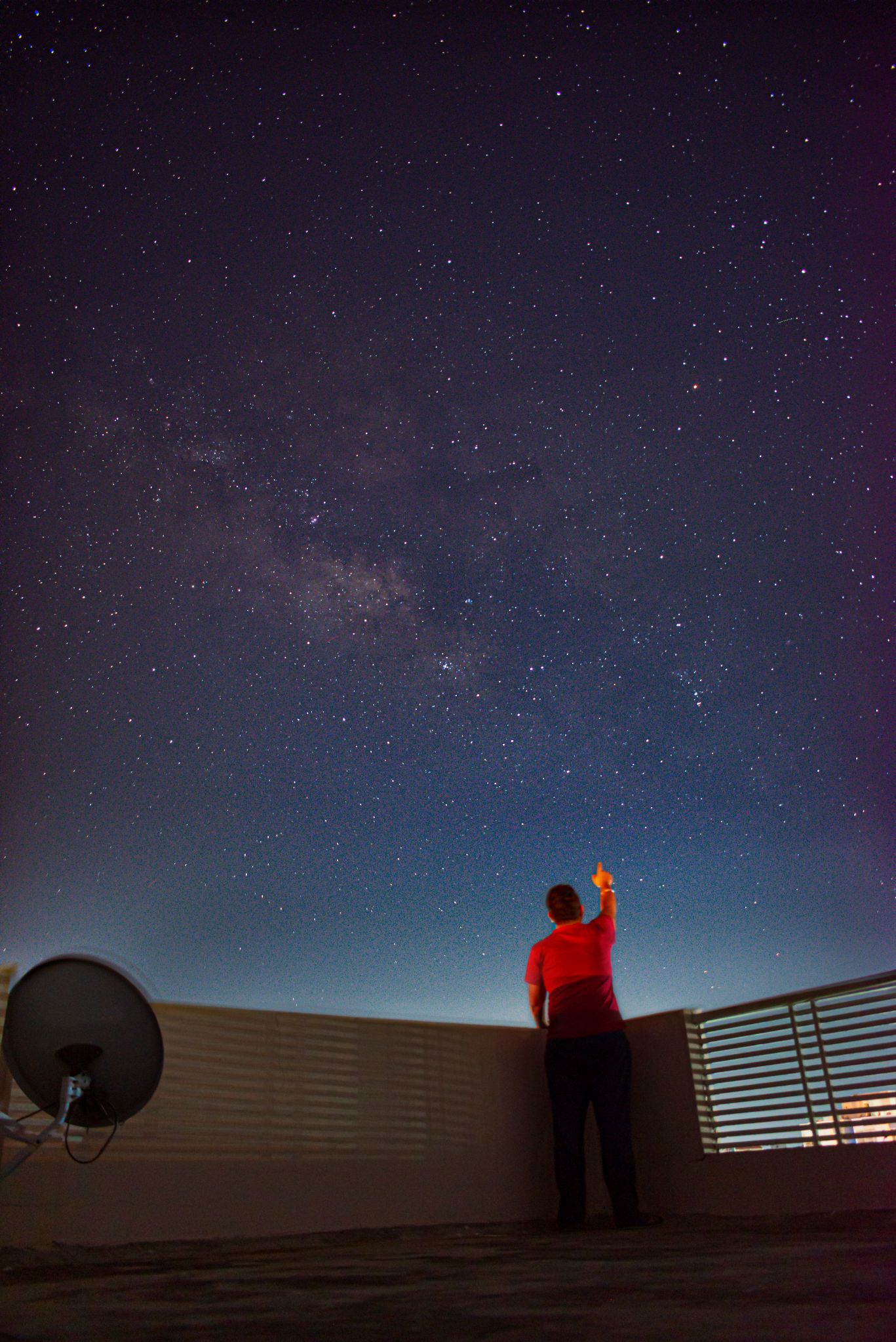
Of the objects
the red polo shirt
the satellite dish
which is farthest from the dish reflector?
the red polo shirt

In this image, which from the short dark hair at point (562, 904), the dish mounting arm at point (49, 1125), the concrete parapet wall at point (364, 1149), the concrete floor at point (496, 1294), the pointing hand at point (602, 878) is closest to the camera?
the concrete floor at point (496, 1294)

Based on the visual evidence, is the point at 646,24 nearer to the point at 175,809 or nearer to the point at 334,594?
the point at 334,594

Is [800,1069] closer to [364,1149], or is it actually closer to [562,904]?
[562,904]

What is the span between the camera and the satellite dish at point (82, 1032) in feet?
8.84

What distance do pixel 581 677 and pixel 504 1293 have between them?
5.13m

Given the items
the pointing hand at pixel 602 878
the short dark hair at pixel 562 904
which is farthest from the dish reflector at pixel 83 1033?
the pointing hand at pixel 602 878

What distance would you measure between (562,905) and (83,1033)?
2616 millimetres

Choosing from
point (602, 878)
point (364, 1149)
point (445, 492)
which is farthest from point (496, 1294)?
point (445, 492)

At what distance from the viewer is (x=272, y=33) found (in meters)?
5.15

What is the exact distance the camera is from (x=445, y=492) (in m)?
6.22

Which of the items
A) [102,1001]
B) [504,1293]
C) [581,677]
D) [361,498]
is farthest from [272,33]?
[504,1293]

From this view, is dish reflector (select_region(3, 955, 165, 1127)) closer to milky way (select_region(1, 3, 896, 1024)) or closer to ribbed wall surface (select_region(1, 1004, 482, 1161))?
ribbed wall surface (select_region(1, 1004, 482, 1161))

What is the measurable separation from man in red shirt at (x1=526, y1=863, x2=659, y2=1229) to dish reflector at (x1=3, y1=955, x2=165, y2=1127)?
7.53 ft

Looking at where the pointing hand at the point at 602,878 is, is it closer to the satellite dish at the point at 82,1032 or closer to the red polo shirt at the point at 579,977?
the red polo shirt at the point at 579,977
